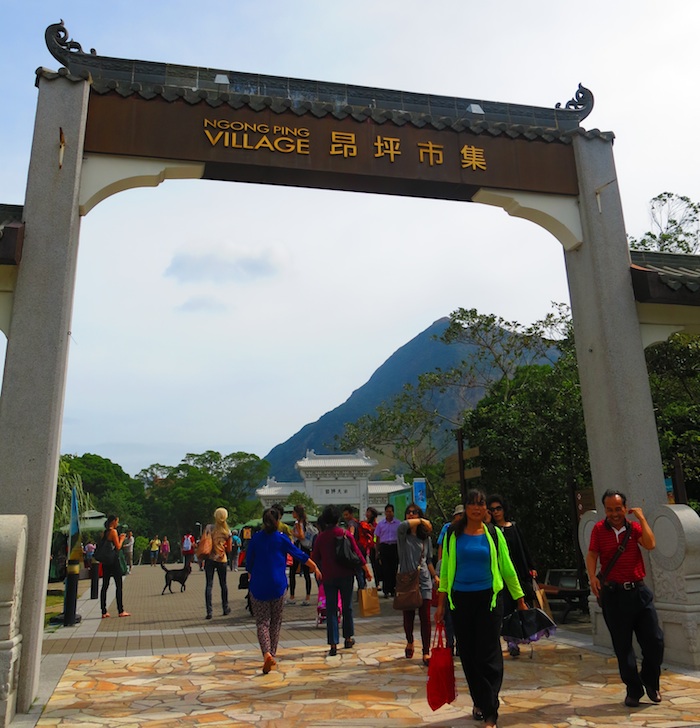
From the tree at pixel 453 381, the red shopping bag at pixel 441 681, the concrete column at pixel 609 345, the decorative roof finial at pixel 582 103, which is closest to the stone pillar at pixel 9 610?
the red shopping bag at pixel 441 681

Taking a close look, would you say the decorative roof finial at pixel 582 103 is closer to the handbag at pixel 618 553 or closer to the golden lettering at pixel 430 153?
the golden lettering at pixel 430 153

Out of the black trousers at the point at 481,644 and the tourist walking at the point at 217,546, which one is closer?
the black trousers at the point at 481,644

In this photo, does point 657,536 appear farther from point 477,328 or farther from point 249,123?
point 477,328

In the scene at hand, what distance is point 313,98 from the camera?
311 inches

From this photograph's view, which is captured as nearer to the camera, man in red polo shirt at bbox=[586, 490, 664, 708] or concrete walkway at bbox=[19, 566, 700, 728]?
concrete walkway at bbox=[19, 566, 700, 728]

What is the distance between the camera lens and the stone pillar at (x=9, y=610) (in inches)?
189

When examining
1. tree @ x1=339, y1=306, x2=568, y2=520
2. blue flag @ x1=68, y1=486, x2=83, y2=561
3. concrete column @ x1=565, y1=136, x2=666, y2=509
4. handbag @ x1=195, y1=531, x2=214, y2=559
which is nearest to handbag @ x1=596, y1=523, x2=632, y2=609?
concrete column @ x1=565, y1=136, x2=666, y2=509

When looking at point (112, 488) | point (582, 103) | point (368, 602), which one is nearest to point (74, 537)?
point (368, 602)

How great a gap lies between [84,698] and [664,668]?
17.1ft

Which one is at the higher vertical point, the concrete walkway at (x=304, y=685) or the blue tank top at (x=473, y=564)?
the blue tank top at (x=473, y=564)

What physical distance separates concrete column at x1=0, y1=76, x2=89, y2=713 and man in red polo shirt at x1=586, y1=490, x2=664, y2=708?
4625mm

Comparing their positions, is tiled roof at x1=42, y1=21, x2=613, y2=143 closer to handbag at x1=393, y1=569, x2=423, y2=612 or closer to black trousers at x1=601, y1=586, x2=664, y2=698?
handbag at x1=393, y1=569, x2=423, y2=612

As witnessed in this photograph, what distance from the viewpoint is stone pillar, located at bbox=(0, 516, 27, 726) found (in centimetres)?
480

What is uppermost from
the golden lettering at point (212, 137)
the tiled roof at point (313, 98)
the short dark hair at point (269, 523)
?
the tiled roof at point (313, 98)
